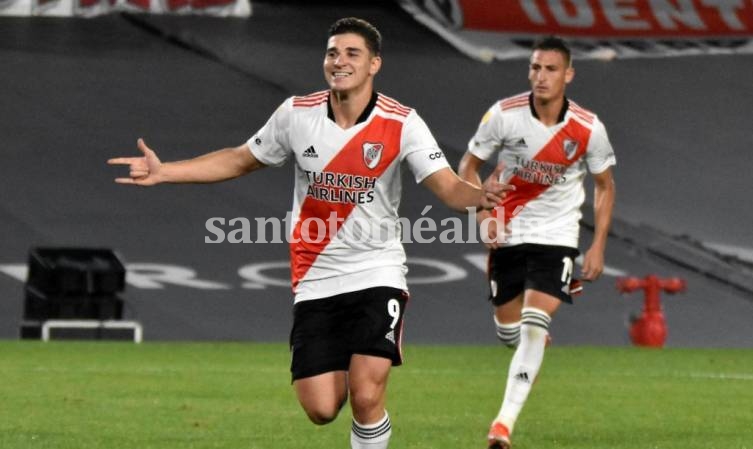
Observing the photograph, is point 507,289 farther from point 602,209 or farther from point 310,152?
point 310,152

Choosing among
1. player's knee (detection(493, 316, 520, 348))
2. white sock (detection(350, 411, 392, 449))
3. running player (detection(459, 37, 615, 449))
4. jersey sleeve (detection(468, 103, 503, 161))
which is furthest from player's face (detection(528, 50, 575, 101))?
white sock (detection(350, 411, 392, 449))

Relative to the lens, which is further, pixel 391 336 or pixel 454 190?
pixel 391 336

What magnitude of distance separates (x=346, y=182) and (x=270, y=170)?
11.7 meters

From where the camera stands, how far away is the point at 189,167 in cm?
655

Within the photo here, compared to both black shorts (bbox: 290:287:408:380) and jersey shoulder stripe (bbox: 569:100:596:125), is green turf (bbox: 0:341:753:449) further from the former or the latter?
jersey shoulder stripe (bbox: 569:100:596:125)

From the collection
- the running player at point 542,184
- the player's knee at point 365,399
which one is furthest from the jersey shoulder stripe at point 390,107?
the running player at point 542,184

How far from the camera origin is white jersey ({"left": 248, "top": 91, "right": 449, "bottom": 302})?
6.47m

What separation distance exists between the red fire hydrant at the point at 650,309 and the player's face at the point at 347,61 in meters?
10.4

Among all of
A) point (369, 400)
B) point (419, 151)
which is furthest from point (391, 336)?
point (419, 151)

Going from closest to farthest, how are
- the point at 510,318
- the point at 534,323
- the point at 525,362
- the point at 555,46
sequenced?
the point at 525,362, the point at 534,323, the point at 555,46, the point at 510,318

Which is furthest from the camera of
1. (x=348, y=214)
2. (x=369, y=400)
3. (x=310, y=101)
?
(x=310, y=101)

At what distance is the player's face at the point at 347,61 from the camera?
253 inches

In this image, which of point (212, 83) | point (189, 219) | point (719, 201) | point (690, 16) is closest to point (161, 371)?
point (189, 219)

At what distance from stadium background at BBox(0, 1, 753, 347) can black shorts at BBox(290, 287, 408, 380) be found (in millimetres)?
10525
